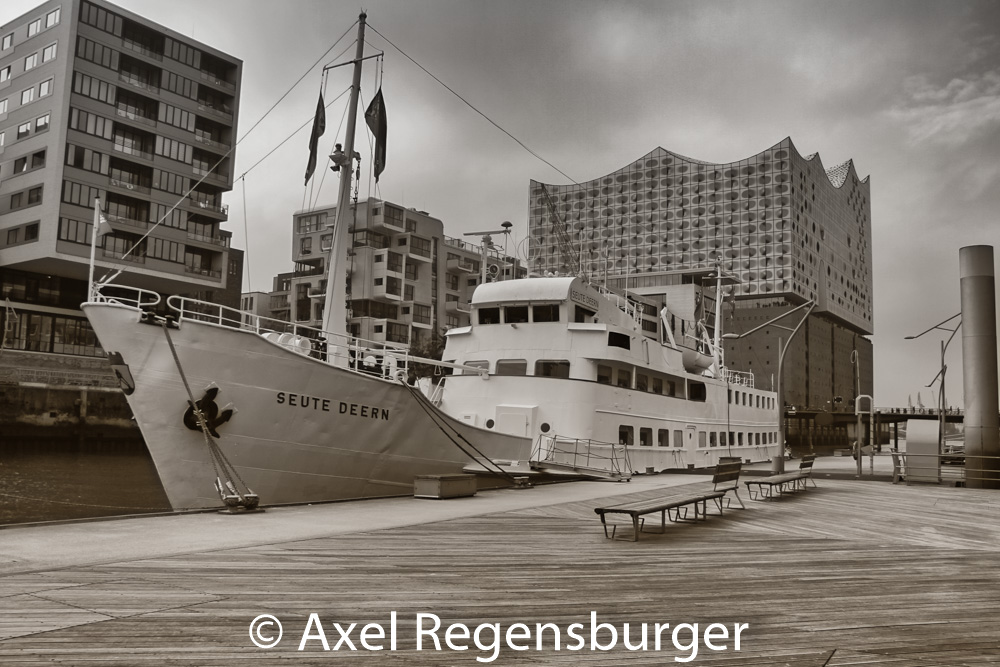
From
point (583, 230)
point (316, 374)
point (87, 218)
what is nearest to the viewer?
point (316, 374)

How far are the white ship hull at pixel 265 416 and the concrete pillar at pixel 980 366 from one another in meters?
13.1

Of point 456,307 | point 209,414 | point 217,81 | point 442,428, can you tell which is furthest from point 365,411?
point 456,307

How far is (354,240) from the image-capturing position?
69.2 meters

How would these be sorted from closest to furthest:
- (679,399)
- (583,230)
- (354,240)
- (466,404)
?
(466,404) → (679,399) → (354,240) → (583,230)

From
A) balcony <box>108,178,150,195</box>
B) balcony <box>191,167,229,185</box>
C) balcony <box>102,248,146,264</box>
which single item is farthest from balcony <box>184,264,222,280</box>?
balcony <box>191,167,229,185</box>

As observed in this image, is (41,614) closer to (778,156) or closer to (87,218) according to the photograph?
(87,218)

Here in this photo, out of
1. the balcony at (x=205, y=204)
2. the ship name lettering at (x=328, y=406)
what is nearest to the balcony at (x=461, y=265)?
the balcony at (x=205, y=204)

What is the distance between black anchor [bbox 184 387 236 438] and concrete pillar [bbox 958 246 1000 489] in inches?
670

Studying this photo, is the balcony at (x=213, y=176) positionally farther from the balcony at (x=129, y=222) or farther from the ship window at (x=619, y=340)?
the ship window at (x=619, y=340)

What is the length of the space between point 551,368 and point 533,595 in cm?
1661

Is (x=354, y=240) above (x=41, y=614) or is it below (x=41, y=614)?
above

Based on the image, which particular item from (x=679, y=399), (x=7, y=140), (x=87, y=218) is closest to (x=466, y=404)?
(x=679, y=399)

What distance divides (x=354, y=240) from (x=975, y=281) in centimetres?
5604

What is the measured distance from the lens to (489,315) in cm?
2366
